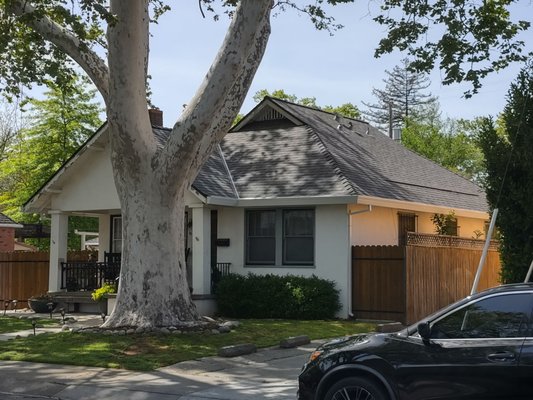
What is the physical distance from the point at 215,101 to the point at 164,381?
5643mm

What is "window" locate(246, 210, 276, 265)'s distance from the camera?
20047 millimetres

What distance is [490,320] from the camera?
6727 millimetres

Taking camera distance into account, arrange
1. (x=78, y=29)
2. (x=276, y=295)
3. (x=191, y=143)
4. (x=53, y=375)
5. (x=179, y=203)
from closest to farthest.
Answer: (x=53, y=375) < (x=78, y=29) < (x=191, y=143) < (x=179, y=203) < (x=276, y=295)

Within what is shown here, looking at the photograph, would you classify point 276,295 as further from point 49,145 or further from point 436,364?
point 49,145

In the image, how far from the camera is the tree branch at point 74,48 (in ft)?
48.1

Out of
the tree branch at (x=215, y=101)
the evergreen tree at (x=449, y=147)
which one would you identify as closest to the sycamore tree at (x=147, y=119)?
the tree branch at (x=215, y=101)

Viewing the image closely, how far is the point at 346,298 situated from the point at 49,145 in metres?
20.2

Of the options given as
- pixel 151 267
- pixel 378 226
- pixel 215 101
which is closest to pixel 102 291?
pixel 151 267

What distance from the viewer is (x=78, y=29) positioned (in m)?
12.8

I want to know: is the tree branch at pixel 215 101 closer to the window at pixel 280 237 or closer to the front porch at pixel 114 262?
→ the front porch at pixel 114 262

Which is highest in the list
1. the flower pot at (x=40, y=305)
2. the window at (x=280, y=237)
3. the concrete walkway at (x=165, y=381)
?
the window at (x=280, y=237)

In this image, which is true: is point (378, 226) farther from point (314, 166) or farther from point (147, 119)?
point (147, 119)

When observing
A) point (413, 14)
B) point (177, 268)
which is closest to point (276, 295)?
point (177, 268)

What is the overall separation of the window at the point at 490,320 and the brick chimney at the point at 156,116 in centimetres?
1796
